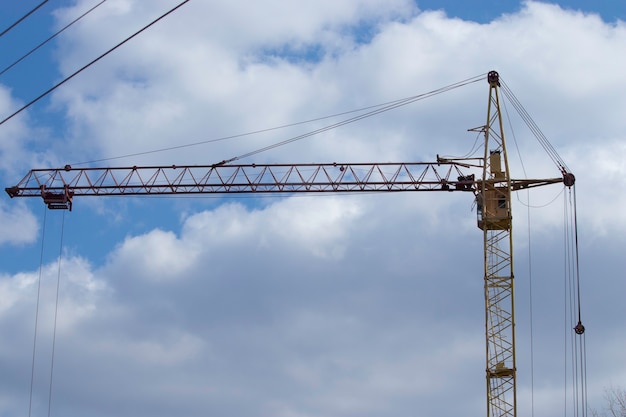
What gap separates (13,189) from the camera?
119 m

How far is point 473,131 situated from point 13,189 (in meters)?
42.9

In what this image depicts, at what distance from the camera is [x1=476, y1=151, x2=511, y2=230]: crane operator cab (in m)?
107

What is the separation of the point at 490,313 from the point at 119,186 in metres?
36.3

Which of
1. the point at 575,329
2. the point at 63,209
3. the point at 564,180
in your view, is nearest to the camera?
the point at 575,329

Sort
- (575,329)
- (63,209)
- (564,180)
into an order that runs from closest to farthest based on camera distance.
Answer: (575,329) < (564,180) < (63,209)

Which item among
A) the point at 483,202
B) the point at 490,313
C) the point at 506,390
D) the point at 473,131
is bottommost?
the point at 506,390

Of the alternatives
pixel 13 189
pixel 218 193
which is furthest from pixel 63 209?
pixel 218 193

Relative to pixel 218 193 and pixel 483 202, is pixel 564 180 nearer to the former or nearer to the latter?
pixel 483 202

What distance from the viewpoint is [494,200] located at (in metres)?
109

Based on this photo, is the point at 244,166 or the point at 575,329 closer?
the point at 575,329

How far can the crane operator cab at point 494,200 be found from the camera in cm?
10688

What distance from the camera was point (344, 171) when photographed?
372ft

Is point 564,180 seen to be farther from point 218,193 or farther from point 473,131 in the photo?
point 218,193

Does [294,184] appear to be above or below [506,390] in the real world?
above
